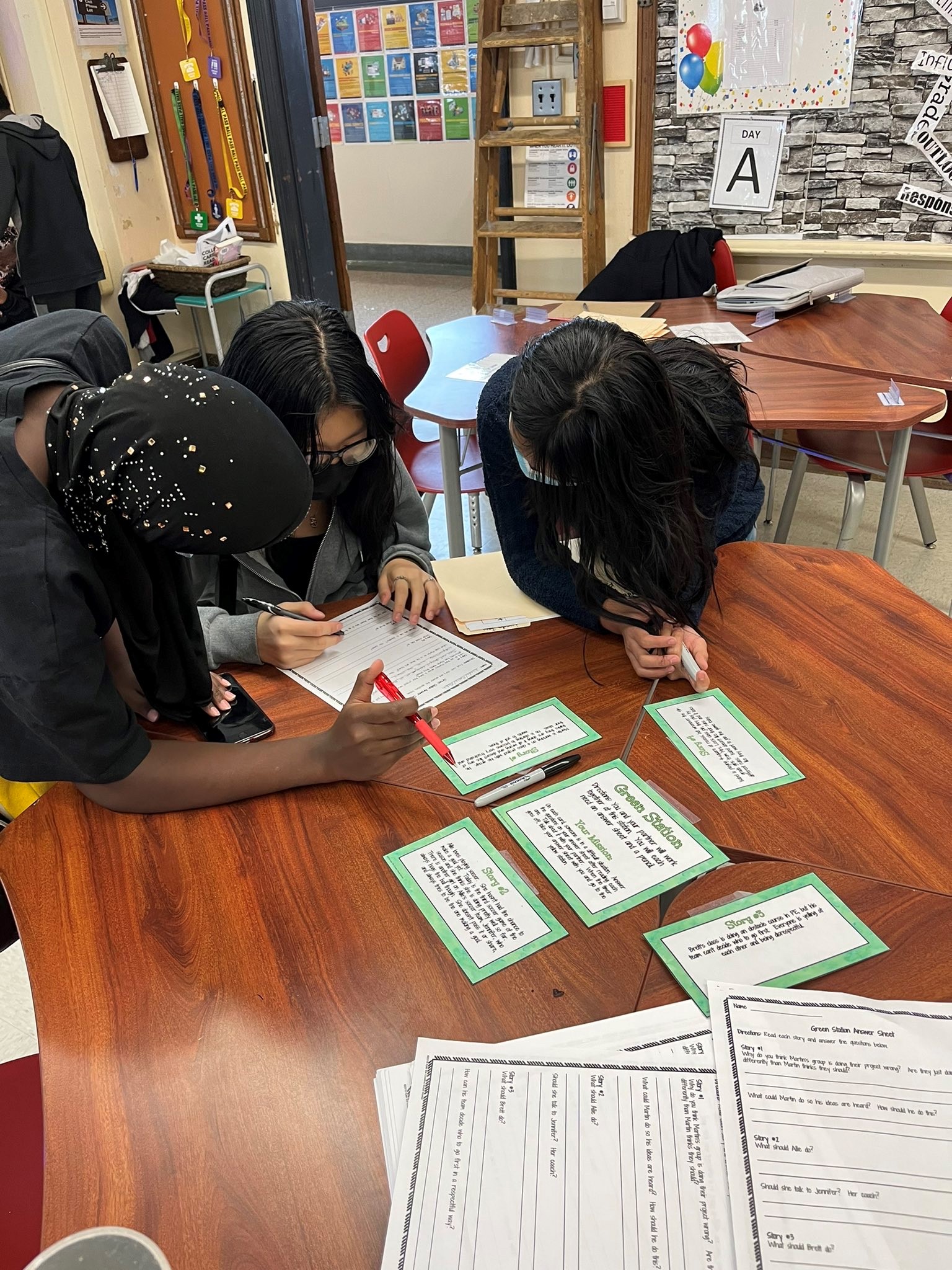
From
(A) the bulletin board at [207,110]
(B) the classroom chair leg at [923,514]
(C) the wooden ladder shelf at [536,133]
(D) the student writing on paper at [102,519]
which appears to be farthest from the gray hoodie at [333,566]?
(A) the bulletin board at [207,110]

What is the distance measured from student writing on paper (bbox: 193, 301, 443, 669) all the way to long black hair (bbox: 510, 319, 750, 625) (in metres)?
0.24

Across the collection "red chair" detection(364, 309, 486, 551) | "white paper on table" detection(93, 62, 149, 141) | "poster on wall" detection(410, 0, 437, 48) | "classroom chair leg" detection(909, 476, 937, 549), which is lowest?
"classroom chair leg" detection(909, 476, 937, 549)

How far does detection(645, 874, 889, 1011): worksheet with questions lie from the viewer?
0.83 metres

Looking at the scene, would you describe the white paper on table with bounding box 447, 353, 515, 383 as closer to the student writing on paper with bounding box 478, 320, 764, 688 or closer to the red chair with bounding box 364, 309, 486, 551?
the red chair with bounding box 364, 309, 486, 551

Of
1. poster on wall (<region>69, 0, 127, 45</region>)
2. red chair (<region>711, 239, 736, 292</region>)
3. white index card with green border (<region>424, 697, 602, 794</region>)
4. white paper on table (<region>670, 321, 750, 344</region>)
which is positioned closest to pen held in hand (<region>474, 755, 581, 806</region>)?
white index card with green border (<region>424, 697, 602, 794</region>)

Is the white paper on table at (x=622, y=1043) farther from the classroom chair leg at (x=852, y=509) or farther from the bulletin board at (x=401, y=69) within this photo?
the bulletin board at (x=401, y=69)

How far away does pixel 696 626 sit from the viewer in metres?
1.28

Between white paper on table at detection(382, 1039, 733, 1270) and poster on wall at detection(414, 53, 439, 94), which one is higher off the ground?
poster on wall at detection(414, 53, 439, 94)

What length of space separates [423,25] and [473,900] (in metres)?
6.58

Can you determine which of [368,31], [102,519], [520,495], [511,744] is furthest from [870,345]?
[368,31]

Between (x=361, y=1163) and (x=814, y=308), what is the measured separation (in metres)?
2.83

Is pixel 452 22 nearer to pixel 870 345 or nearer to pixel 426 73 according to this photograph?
pixel 426 73

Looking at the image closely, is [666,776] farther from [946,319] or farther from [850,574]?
[946,319]

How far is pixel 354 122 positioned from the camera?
664 cm
